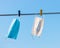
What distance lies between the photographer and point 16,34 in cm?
1034

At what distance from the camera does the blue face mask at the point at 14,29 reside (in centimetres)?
1026

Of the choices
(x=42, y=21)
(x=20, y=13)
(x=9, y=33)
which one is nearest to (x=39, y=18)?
(x=42, y=21)

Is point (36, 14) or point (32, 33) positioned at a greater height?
point (36, 14)

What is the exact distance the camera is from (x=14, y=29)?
410 inches

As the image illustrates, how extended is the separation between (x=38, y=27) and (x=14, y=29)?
3.66 feet

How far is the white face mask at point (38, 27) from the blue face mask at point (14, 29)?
0.80 metres

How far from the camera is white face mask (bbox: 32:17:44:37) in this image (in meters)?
10.3

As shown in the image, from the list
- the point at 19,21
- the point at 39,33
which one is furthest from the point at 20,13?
the point at 39,33

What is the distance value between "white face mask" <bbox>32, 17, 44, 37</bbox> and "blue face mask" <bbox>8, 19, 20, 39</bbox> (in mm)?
800

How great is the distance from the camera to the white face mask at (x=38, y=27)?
10.3 meters

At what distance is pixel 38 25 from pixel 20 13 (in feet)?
3.31

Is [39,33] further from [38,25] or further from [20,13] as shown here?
[20,13]

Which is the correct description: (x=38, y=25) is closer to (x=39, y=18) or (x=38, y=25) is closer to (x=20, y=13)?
(x=39, y=18)

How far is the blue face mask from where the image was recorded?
10.3 meters
